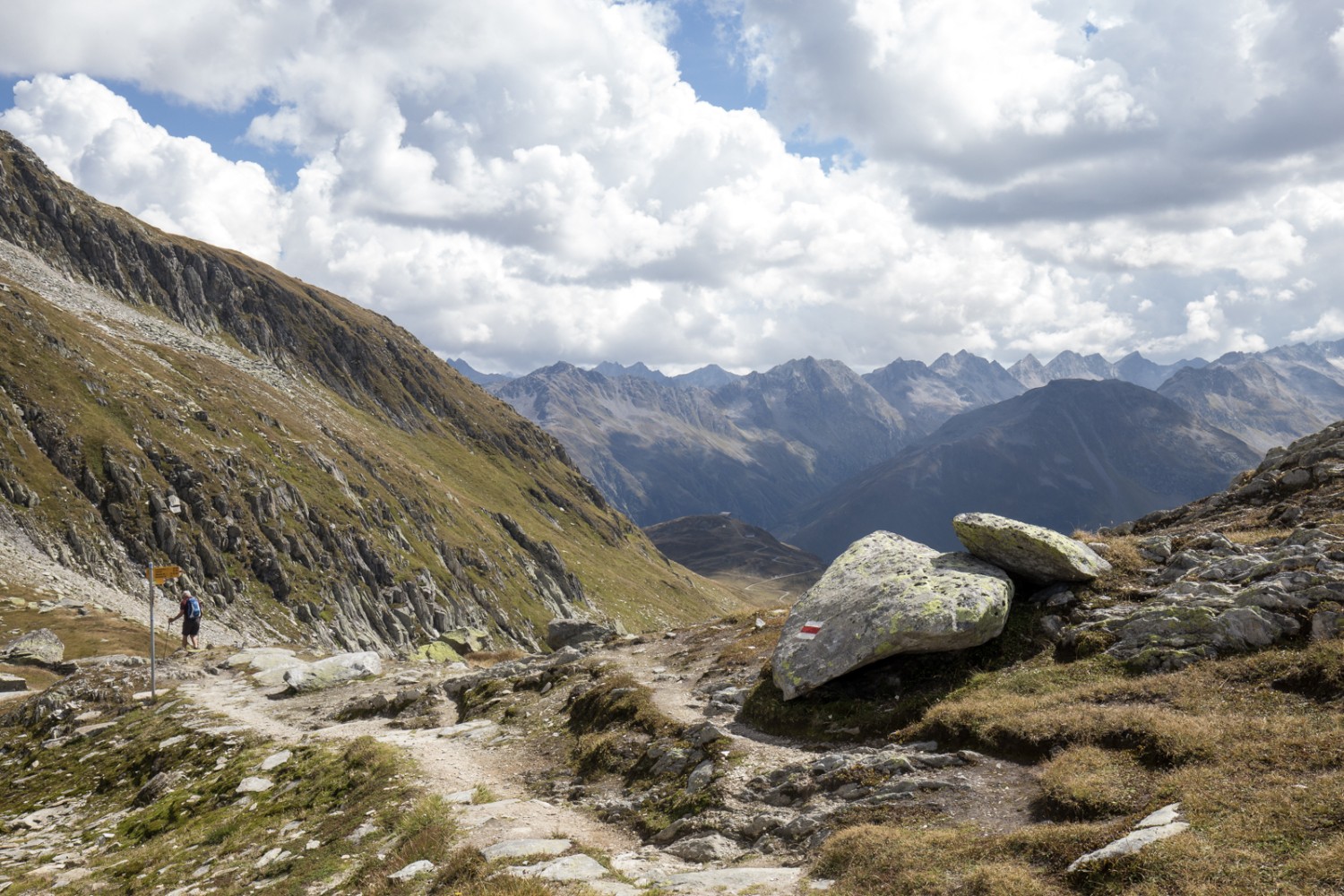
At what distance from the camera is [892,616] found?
20.2 meters

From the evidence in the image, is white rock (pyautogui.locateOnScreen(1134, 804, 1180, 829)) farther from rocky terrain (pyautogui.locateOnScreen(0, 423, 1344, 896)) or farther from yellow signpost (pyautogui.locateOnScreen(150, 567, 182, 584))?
yellow signpost (pyautogui.locateOnScreen(150, 567, 182, 584))

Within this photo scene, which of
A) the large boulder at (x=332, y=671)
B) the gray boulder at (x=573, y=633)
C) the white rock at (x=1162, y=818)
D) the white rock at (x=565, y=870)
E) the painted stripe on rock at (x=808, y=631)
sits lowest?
the gray boulder at (x=573, y=633)

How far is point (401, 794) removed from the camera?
1805 cm

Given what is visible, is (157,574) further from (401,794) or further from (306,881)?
(306,881)

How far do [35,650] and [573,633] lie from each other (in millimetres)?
31061

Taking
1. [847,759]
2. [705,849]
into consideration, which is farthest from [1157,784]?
[705,849]

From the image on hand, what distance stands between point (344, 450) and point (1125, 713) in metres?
169

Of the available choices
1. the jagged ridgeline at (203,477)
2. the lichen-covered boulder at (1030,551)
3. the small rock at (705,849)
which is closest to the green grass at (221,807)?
the small rock at (705,849)

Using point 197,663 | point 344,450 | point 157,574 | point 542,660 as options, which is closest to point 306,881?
point 542,660

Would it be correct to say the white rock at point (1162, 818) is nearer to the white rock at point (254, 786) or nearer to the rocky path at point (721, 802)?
the rocky path at point (721, 802)

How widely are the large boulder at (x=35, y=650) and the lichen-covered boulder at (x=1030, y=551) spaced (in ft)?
162

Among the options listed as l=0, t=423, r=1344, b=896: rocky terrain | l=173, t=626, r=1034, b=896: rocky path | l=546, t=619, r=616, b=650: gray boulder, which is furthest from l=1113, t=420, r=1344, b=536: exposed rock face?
l=546, t=619, r=616, b=650: gray boulder

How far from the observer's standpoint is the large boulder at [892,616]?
19906 millimetres

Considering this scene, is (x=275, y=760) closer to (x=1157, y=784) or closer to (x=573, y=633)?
(x=1157, y=784)
